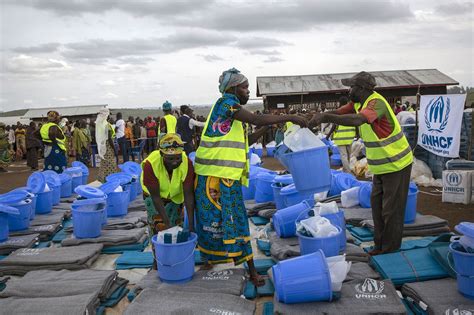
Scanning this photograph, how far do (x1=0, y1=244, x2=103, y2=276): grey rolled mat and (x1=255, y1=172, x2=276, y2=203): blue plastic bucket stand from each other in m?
2.67

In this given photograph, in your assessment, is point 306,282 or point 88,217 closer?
point 306,282

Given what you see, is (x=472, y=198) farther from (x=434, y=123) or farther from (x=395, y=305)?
(x=395, y=305)

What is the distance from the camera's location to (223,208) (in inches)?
134

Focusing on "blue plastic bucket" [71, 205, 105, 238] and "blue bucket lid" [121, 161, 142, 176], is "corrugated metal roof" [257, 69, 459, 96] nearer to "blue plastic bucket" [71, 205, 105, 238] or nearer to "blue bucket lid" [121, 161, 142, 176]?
"blue bucket lid" [121, 161, 142, 176]

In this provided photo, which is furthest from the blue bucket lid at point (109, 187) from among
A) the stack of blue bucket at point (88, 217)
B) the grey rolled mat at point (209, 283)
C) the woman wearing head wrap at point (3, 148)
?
the woman wearing head wrap at point (3, 148)

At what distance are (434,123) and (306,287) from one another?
577cm

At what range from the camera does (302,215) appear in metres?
4.09

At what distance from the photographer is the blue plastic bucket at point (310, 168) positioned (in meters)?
3.41

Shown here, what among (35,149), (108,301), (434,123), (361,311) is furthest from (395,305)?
(35,149)

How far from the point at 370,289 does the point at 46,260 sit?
307cm

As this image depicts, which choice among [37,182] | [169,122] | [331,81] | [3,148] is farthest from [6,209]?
[331,81]

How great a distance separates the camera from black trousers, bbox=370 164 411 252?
3.82 metres

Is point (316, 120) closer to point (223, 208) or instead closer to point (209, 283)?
point (223, 208)

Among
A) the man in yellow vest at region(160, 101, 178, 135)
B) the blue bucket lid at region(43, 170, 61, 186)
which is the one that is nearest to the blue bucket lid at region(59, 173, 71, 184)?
the blue bucket lid at region(43, 170, 61, 186)
